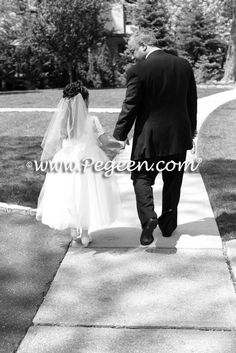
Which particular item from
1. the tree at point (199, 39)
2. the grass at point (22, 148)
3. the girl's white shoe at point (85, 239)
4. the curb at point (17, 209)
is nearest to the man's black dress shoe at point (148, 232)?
the girl's white shoe at point (85, 239)

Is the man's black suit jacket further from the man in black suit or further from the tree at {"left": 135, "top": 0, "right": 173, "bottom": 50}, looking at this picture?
the tree at {"left": 135, "top": 0, "right": 173, "bottom": 50}

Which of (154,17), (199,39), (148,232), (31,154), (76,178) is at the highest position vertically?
(76,178)

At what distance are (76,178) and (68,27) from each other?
2719 cm

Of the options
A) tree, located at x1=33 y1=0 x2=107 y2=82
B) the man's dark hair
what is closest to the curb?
the man's dark hair

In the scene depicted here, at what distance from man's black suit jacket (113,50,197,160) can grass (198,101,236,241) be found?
121 cm

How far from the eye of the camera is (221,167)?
8828 millimetres

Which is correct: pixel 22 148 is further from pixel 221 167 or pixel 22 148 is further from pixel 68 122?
pixel 68 122

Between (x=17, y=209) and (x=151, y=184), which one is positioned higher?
(x=151, y=184)

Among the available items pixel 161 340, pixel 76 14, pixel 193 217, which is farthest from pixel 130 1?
pixel 161 340

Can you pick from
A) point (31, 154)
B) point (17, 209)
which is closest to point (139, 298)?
point (17, 209)

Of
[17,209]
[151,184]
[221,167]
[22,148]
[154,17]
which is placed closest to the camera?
[151,184]

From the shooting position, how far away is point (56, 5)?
30438mm

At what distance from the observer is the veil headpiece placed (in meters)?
4.99

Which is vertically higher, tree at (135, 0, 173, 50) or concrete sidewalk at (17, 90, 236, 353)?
concrete sidewalk at (17, 90, 236, 353)
